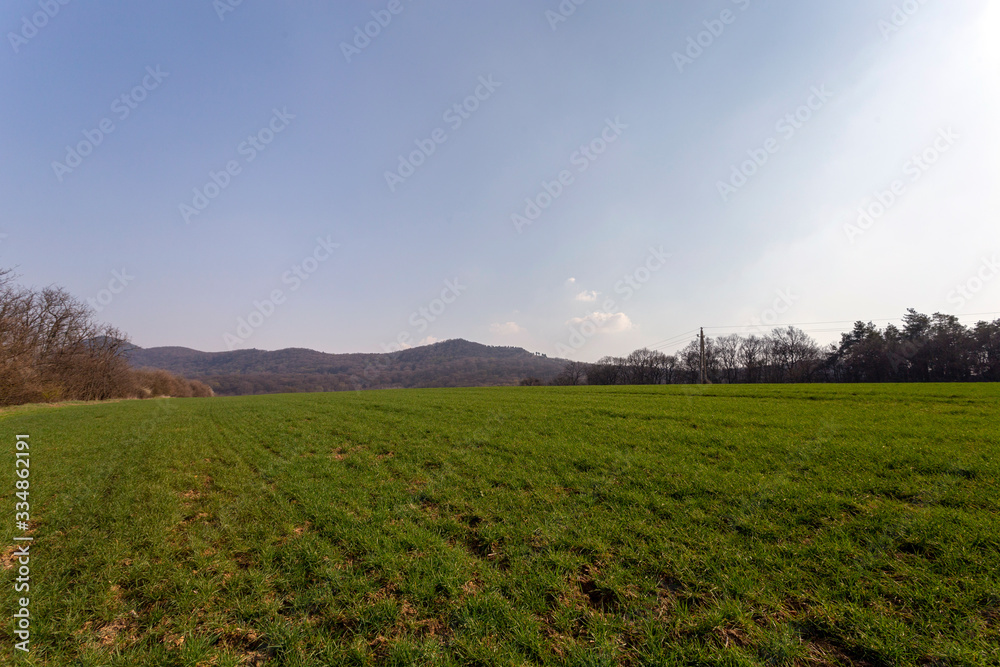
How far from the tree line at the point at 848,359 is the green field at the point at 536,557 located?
66.8 m

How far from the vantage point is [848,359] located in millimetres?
71188

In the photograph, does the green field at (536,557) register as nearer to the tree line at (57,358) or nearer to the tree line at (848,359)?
the tree line at (57,358)

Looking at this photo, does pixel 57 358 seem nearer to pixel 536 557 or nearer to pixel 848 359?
pixel 536 557

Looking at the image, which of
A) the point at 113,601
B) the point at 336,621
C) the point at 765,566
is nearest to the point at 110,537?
the point at 113,601

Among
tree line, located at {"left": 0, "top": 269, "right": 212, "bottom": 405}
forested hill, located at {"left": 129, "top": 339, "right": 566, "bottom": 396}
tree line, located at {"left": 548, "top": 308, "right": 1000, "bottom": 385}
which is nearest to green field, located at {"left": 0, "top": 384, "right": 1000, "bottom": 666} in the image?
tree line, located at {"left": 0, "top": 269, "right": 212, "bottom": 405}

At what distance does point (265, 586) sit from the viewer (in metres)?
4.86

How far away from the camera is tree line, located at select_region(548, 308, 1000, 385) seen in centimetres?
6091

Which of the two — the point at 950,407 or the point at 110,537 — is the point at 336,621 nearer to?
the point at 110,537

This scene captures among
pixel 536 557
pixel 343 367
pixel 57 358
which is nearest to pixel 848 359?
pixel 536 557

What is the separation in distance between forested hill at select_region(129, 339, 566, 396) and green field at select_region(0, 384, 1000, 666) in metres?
115

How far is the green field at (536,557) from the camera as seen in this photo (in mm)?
3754

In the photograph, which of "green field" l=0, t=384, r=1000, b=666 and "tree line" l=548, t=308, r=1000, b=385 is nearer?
"green field" l=0, t=384, r=1000, b=666

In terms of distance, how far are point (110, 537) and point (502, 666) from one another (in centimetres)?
729

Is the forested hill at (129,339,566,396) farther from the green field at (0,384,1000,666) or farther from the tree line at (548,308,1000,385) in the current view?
the green field at (0,384,1000,666)
